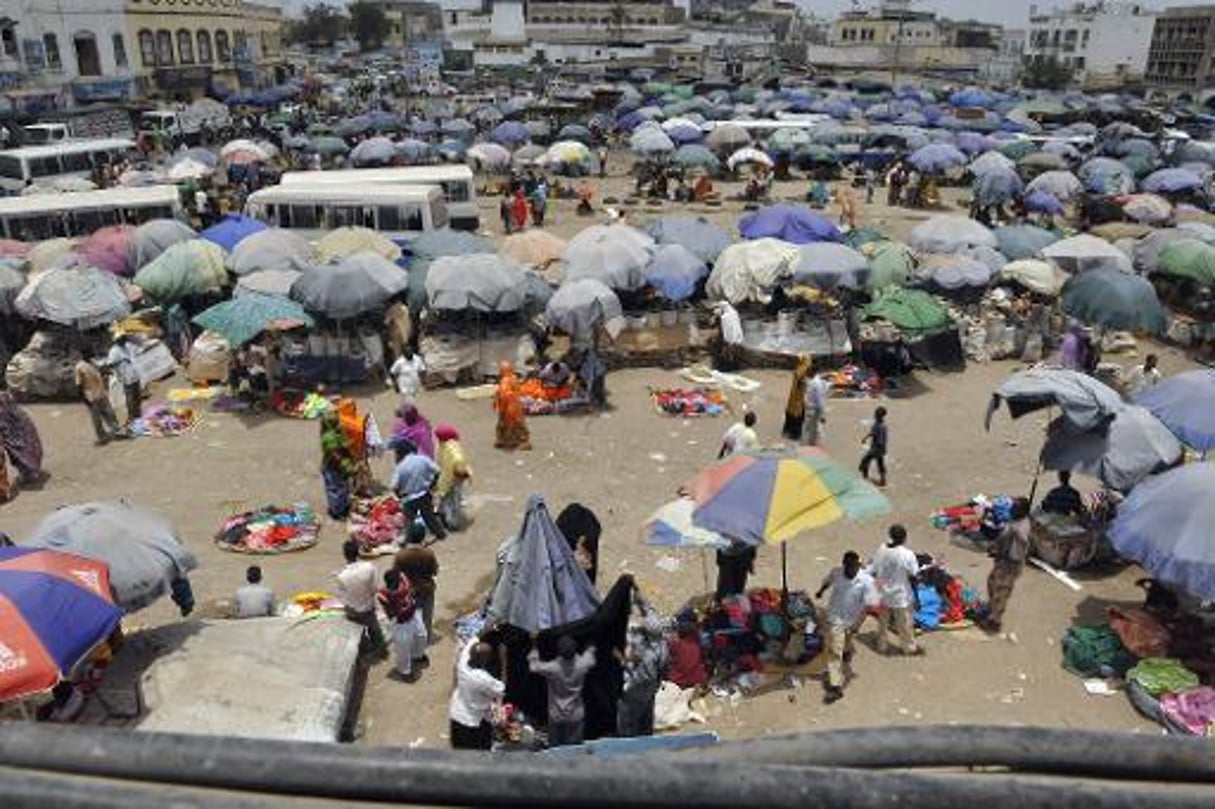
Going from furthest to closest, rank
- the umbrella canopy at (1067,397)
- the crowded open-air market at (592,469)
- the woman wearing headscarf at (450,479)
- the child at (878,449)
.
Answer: the child at (878,449) < the woman wearing headscarf at (450,479) < the umbrella canopy at (1067,397) < the crowded open-air market at (592,469)

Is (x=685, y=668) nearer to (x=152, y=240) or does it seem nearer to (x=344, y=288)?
(x=344, y=288)

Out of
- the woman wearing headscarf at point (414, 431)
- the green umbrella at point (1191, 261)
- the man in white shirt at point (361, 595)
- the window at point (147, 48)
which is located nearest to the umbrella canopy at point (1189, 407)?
the green umbrella at point (1191, 261)

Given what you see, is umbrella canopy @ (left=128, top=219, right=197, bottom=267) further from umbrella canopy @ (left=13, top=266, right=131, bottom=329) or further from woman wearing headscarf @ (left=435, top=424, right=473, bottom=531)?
woman wearing headscarf @ (left=435, top=424, right=473, bottom=531)

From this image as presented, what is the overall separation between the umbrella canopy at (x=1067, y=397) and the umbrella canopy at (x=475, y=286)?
7.45m

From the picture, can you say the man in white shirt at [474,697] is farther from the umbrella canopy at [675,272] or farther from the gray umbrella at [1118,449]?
the umbrella canopy at [675,272]

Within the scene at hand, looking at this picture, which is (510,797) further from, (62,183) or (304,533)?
(62,183)

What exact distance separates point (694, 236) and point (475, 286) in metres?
5.14

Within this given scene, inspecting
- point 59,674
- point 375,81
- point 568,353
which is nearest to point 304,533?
point 59,674

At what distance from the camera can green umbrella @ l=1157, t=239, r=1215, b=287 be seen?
16875 mm

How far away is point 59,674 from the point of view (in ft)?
19.3

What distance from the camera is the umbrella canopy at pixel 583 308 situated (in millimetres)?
14016

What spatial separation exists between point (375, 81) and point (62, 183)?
49.7m

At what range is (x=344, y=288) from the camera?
14281mm

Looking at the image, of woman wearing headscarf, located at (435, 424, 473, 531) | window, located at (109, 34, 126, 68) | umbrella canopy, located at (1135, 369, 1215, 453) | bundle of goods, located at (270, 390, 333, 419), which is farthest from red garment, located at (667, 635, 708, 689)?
window, located at (109, 34, 126, 68)
